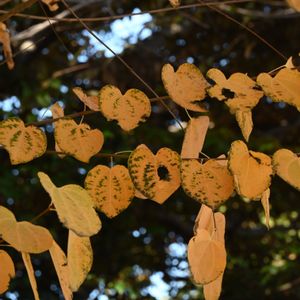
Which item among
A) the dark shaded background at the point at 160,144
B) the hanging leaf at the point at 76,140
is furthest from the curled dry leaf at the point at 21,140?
the dark shaded background at the point at 160,144

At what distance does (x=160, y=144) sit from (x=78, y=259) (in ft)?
6.32

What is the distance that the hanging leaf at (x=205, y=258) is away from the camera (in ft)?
1.93

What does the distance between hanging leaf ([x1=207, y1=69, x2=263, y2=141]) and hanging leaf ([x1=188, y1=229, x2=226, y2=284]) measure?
0.32 ft

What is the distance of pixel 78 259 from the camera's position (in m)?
0.60

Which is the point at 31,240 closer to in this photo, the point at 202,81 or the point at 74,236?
the point at 74,236

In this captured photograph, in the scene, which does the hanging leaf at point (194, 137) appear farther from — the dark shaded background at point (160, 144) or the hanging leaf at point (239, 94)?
the dark shaded background at point (160, 144)

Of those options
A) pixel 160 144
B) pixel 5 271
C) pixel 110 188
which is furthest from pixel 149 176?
pixel 160 144

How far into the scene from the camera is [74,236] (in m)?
0.61

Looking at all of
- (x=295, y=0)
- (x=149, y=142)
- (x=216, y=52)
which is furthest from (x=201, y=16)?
(x=295, y=0)

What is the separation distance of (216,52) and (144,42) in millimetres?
315

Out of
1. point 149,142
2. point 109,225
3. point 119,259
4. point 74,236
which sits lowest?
point 119,259

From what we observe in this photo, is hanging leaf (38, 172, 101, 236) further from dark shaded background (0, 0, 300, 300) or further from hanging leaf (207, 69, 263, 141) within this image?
dark shaded background (0, 0, 300, 300)

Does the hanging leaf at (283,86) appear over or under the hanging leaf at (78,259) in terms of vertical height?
over

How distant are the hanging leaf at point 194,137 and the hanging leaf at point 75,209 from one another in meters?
0.11
